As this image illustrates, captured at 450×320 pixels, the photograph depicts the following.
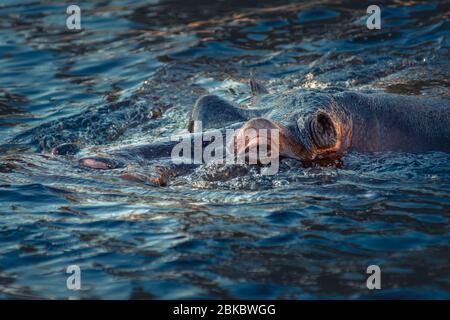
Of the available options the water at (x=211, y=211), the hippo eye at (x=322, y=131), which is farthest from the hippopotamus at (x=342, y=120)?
the water at (x=211, y=211)

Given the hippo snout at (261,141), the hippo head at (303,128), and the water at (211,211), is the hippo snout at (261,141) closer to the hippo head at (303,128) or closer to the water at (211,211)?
the hippo head at (303,128)

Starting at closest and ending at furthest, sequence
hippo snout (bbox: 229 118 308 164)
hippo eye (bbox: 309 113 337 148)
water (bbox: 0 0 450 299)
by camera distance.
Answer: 1. water (bbox: 0 0 450 299)
2. hippo snout (bbox: 229 118 308 164)
3. hippo eye (bbox: 309 113 337 148)

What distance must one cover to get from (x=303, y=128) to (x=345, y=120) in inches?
18.5

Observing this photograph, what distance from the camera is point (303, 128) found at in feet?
A: 22.2

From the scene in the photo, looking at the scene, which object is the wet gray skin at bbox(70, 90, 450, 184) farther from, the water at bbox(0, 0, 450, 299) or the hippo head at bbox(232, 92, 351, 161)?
the water at bbox(0, 0, 450, 299)

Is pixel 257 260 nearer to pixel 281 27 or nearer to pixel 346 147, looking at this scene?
pixel 346 147

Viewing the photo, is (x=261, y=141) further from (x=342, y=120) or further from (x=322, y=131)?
(x=342, y=120)

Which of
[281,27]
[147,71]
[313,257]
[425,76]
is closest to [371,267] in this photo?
[313,257]

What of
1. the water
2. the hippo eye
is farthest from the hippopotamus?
the water

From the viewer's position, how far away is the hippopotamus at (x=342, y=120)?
6.80 m

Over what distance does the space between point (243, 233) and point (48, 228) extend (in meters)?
1.36

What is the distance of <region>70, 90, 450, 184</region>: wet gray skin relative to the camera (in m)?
6.82

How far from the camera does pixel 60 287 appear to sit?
5.19 meters

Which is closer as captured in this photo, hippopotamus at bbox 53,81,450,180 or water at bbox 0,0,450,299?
water at bbox 0,0,450,299
